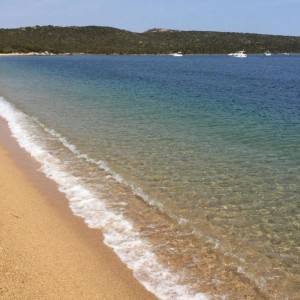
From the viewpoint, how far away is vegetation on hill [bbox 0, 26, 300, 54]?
139m

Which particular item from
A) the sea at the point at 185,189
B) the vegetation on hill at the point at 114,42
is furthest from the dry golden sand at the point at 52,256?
the vegetation on hill at the point at 114,42

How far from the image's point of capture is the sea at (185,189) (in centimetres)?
641

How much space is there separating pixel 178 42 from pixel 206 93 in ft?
494

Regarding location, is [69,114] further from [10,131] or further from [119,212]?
[119,212]

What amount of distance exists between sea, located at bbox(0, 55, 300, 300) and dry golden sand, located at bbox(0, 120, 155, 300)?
0.28m

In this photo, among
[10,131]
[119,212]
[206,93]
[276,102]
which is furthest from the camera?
[206,93]

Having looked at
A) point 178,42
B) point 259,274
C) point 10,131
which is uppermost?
point 178,42

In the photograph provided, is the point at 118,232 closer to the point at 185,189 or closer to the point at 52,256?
the point at 52,256

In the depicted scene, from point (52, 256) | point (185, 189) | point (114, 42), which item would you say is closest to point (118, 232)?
point (52, 256)

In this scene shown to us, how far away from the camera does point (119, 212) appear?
28.1 ft

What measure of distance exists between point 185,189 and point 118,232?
263 cm

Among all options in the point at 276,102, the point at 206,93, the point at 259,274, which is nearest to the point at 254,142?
the point at 259,274

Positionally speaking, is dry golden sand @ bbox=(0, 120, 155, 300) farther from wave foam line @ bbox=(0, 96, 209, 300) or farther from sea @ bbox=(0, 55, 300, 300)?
sea @ bbox=(0, 55, 300, 300)

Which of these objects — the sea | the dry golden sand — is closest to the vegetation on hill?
the sea
